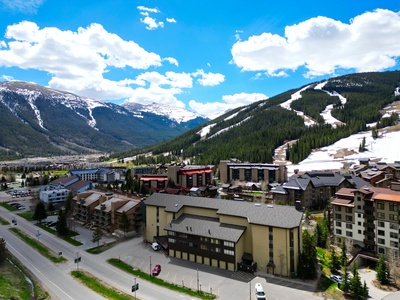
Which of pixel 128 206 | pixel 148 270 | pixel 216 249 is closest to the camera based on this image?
pixel 148 270

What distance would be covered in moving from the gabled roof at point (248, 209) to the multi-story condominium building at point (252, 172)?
84745 millimetres

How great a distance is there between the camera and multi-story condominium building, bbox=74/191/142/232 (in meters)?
74.2

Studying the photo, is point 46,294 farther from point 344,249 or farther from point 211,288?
point 344,249

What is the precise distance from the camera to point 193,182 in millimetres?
131250

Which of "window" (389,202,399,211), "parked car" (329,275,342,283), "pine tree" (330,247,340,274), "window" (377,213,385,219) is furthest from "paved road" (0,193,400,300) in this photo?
"window" (389,202,399,211)

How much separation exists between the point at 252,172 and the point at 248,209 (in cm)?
9244

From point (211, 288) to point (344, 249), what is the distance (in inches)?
1073

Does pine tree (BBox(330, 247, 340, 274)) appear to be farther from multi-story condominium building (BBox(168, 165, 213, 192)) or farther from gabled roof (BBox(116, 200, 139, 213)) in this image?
multi-story condominium building (BBox(168, 165, 213, 192))

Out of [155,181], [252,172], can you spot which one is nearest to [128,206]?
[155,181]

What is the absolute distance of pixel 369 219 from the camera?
56.2 metres

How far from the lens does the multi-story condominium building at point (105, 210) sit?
7419 cm

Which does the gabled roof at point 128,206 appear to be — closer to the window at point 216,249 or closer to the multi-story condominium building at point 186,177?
the window at point 216,249

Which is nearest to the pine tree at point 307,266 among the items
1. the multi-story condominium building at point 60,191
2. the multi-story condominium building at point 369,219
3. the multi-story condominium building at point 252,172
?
the multi-story condominium building at point 369,219

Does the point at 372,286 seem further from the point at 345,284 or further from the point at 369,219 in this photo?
the point at 369,219
